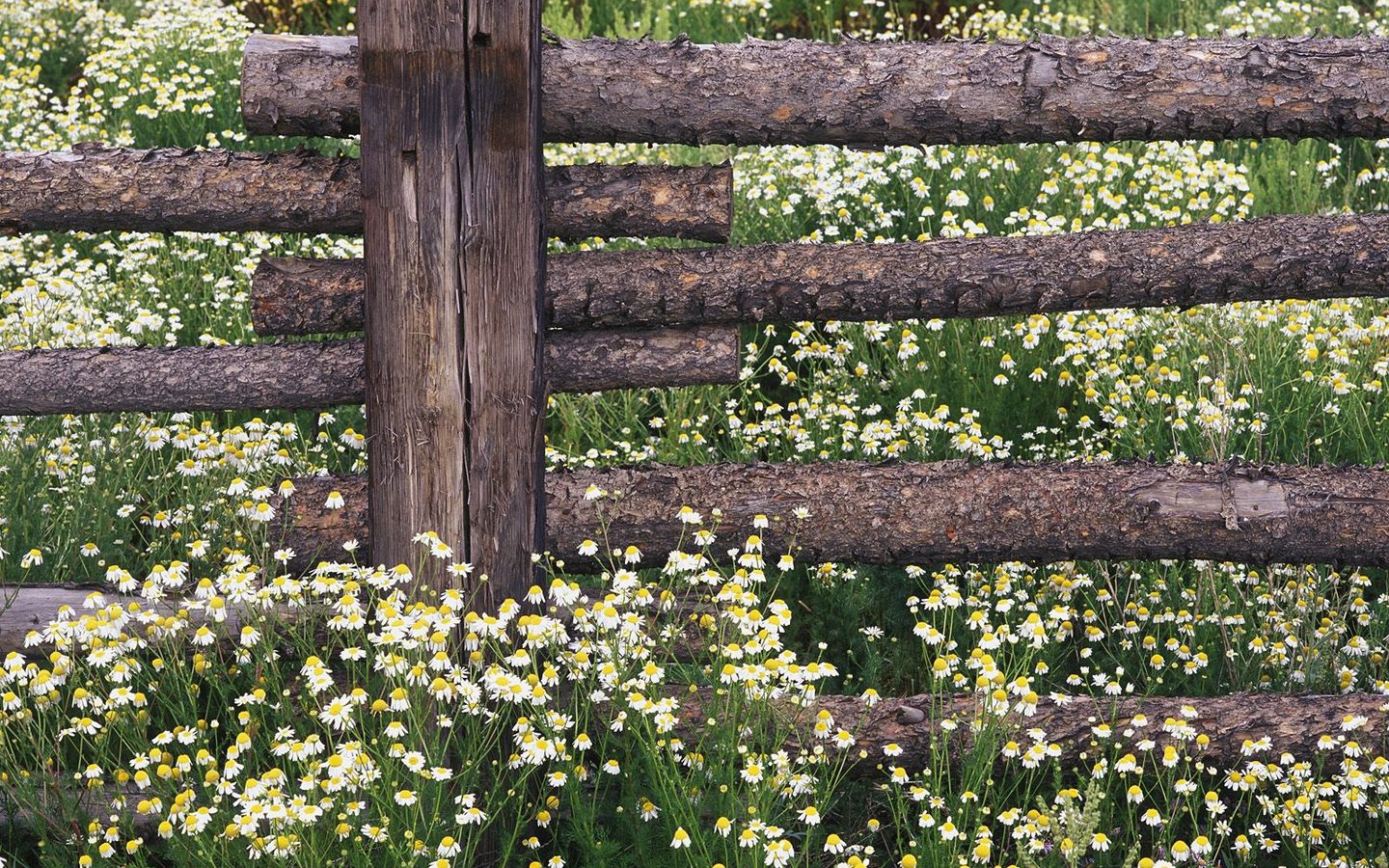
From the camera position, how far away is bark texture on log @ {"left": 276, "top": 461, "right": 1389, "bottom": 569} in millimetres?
3555

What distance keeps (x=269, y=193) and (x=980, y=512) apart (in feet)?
6.46

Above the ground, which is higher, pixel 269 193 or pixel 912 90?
pixel 912 90

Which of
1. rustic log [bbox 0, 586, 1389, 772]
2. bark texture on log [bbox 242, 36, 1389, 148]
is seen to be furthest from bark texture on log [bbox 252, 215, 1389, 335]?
rustic log [bbox 0, 586, 1389, 772]

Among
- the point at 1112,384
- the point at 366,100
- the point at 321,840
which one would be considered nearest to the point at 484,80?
the point at 366,100

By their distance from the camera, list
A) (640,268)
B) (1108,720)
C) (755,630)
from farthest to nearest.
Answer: (640,268), (1108,720), (755,630)

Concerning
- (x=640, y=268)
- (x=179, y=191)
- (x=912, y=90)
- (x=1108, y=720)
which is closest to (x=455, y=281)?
(x=640, y=268)

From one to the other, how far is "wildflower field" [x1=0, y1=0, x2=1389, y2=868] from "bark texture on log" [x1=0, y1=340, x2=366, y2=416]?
271 millimetres

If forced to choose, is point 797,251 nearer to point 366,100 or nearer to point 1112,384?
point 366,100

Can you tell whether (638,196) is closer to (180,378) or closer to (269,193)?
(269,193)

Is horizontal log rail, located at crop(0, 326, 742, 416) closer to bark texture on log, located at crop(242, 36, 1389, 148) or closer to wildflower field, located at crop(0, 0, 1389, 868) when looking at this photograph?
wildflower field, located at crop(0, 0, 1389, 868)

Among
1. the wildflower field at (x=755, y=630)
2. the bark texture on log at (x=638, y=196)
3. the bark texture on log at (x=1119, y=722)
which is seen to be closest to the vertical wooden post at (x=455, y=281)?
the wildflower field at (x=755, y=630)

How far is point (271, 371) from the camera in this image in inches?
139

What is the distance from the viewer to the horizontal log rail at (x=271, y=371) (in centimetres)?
353

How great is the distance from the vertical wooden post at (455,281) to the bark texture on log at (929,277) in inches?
12.5
